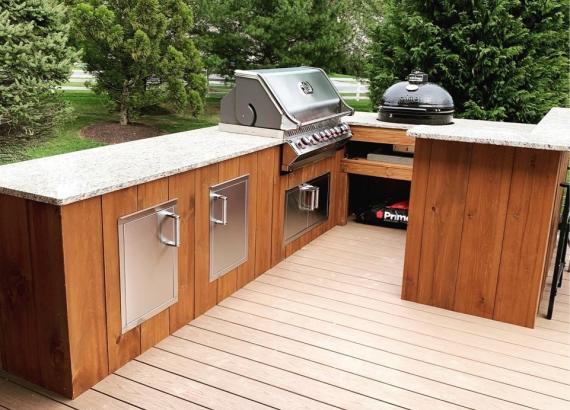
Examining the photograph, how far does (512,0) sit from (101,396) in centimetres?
648

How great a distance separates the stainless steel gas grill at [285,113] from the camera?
3855 mm

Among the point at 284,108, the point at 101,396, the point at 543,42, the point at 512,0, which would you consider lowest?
the point at 101,396

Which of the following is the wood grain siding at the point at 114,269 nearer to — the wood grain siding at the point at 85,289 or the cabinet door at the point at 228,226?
the wood grain siding at the point at 85,289

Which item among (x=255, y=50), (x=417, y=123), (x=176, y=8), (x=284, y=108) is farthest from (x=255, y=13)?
(x=284, y=108)

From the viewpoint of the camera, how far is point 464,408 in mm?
2422

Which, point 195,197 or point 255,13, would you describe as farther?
point 255,13

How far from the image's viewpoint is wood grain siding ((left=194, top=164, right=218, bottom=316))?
3.06m

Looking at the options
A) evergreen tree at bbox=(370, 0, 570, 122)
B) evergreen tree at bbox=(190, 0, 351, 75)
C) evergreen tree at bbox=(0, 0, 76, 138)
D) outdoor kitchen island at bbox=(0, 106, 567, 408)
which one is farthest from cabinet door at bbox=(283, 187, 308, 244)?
evergreen tree at bbox=(190, 0, 351, 75)

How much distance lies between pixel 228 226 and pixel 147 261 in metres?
0.75

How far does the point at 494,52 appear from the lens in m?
6.90

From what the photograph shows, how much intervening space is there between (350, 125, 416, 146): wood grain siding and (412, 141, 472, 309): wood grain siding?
1333mm

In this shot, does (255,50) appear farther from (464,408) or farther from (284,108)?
(464,408)

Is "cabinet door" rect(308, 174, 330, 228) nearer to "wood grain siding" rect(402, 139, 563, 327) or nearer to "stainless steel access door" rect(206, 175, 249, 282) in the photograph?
"stainless steel access door" rect(206, 175, 249, 282)

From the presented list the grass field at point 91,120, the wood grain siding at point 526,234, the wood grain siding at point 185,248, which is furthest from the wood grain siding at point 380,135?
the grass field at point 91,120
